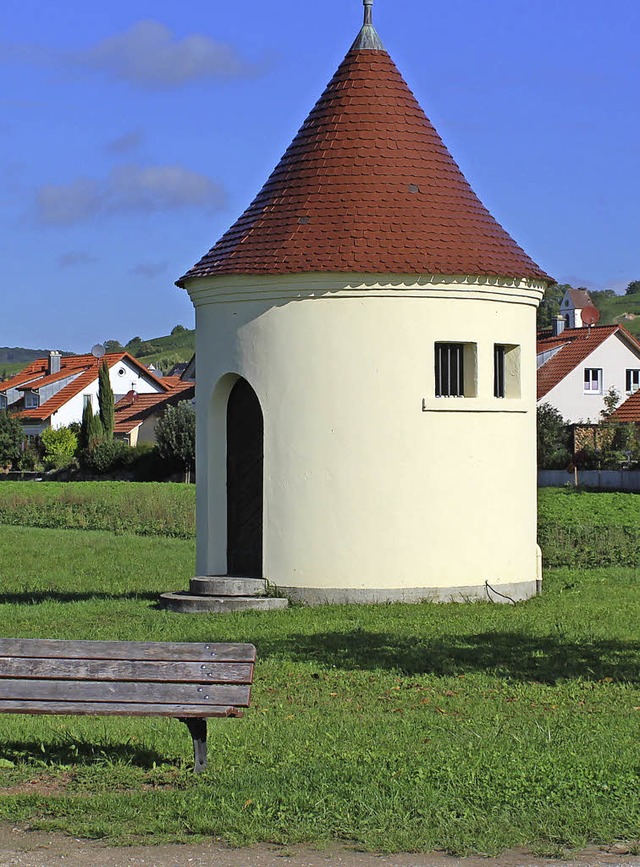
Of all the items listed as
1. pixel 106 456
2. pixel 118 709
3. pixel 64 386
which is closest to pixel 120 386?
pixel 64 386

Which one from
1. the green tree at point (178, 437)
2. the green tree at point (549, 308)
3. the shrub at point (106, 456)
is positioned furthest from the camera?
the green tree at point (549, 308)

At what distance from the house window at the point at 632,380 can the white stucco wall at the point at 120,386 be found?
33.6 m

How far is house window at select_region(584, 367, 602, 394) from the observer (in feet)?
226

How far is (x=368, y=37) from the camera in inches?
738

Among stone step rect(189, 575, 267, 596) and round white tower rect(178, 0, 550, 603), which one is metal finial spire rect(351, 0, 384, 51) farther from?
stone step rect(189, 575, 267, 596)

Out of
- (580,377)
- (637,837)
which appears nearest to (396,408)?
(637,837)

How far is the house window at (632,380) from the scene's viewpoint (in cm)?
7044

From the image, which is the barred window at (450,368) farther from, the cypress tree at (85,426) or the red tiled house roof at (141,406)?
the red tiled house roof at (141,406)

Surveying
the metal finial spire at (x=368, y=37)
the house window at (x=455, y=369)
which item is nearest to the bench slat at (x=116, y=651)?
the house window at (x=455, y=369)

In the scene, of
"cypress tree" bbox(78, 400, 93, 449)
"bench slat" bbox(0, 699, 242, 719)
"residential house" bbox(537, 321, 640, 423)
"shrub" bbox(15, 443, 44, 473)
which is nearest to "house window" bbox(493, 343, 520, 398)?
"bench slat" bbox(0, 699, 242, 719)

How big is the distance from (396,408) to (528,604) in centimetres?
293

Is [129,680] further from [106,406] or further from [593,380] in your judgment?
[106,406]

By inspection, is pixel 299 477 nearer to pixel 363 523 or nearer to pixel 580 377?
pixel 363 523

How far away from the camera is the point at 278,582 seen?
16875 mm
